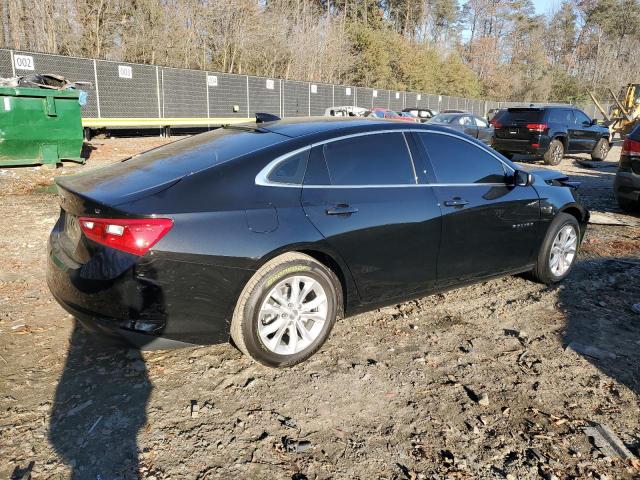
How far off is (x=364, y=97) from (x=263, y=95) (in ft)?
33.0

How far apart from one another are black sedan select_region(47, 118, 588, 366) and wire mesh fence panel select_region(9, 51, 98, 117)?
14255 millimetres

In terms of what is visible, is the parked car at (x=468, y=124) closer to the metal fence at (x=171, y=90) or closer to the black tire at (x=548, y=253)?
the metal fence at (x=171, y=90)

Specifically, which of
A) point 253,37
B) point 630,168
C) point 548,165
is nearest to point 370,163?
point 630,168

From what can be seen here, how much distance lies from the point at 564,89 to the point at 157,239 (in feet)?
255

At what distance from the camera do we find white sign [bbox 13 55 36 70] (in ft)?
49.4

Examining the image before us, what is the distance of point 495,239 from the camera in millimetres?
4309

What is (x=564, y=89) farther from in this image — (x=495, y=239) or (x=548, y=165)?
(x=495, y=239)

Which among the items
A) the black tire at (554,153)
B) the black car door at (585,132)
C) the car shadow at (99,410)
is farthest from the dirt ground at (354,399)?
the black car door at (585,132)

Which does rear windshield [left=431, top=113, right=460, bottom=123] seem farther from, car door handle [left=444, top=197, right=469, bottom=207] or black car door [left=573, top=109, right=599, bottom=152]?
car door handle [left=444, top=197, right=469, bottom=207]

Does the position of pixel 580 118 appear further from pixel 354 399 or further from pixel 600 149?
pixel 354 399

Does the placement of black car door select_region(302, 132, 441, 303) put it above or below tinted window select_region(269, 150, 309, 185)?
below

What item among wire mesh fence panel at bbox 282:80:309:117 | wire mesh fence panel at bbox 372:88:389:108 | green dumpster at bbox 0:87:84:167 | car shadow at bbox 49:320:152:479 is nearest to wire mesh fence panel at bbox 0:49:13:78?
green dumpster at bbox 0:87:84:167

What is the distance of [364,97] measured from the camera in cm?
3184

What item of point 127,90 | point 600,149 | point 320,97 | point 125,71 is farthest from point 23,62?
point 600,149
